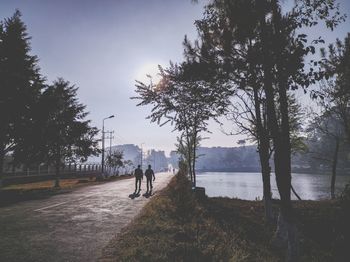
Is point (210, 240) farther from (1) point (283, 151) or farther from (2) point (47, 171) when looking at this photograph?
(2) point (47, 171)

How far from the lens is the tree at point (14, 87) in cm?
1909

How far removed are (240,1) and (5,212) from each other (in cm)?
1057

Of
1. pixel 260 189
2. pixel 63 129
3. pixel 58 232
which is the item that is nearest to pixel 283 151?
pixel 58 232

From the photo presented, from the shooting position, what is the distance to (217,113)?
12.7 metres

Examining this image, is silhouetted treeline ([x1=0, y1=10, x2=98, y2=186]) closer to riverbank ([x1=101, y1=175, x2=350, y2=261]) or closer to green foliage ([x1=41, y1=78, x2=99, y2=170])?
green foliage ([x1=41, y1=78, x2=99, y2=170])

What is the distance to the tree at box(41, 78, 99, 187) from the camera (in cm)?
2216

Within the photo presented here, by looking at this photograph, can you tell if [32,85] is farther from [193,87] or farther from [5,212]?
[193,87]

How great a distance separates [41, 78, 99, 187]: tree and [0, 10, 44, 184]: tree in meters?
1.39

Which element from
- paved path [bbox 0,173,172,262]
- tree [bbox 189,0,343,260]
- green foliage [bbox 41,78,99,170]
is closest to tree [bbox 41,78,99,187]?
green foliage [bbox 41,78,99,170]

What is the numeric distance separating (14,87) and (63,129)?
24.6ft

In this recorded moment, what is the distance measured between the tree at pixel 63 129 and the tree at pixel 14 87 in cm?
139

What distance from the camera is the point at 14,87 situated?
1958cm

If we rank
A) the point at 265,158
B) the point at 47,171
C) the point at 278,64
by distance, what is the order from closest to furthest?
the point at 278,64, the point at 265,158, the point at 47,171

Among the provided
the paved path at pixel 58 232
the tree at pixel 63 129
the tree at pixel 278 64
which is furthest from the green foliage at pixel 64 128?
the tree at pixel 278 64
